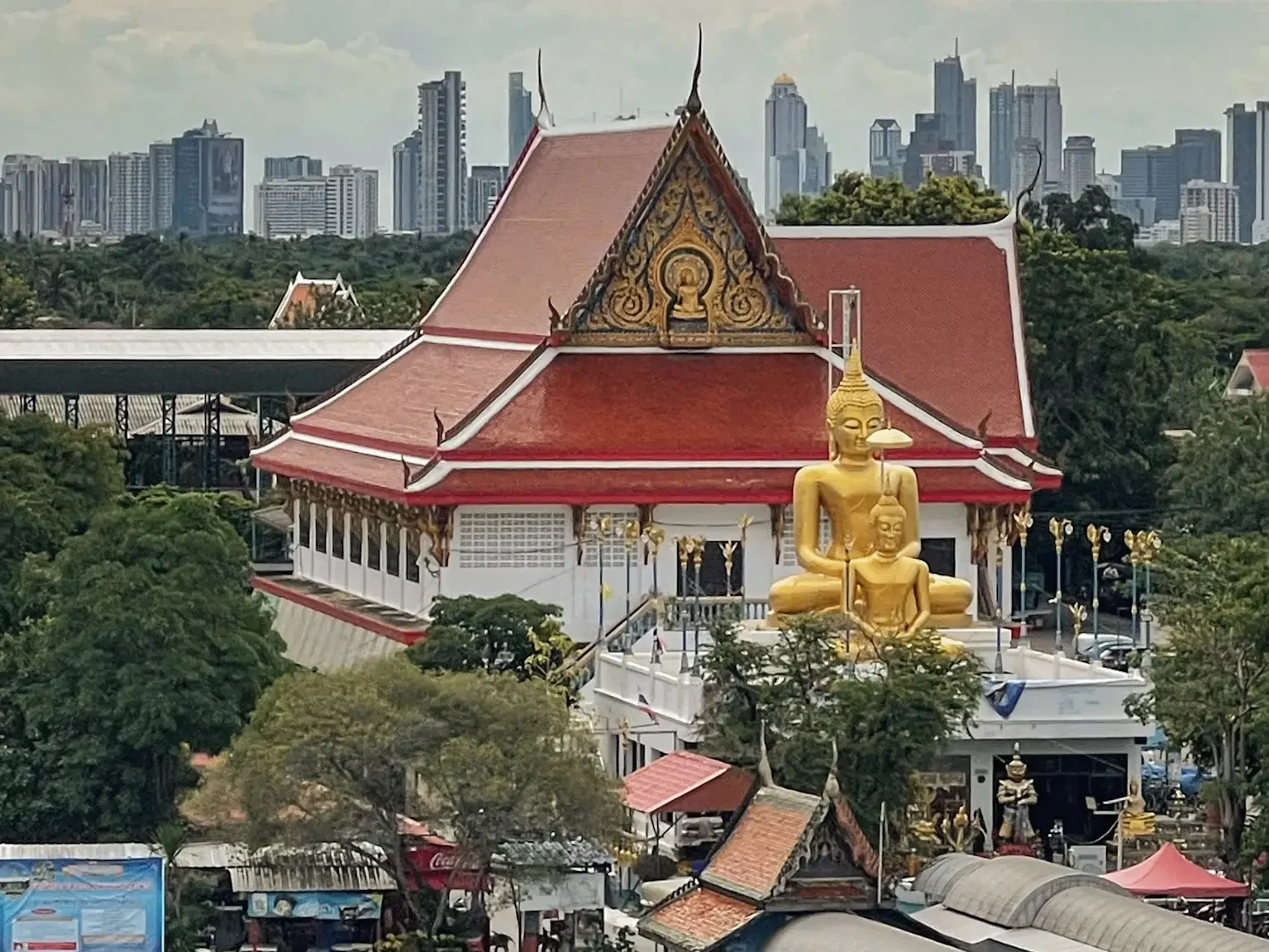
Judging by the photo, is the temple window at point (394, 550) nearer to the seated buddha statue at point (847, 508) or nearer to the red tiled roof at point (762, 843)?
the seated buddha statue at point (847, 508)

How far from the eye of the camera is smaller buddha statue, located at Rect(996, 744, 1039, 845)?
4028 centimetres

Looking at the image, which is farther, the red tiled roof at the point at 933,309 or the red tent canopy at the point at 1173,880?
the red tiled roof at the point at 933,309

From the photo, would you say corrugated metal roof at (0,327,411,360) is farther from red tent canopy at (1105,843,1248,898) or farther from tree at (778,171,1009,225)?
red tent canopy at (1105,843,1248,898)

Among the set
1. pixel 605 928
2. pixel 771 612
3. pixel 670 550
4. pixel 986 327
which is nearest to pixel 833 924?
pixel 605 928

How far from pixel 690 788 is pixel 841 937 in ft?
29.4

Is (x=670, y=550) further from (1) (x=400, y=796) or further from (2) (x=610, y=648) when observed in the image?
(1) (x=400, y=796)

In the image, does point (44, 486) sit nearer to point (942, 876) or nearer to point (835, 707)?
point (835, 707)

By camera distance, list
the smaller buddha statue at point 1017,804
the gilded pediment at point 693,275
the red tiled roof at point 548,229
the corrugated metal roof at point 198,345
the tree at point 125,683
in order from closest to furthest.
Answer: the smaller buddha statue at point 1017,804
the tree at point 125,683
the gilded pediment at point 693,275
the red tiled roof at point 548,229
the corrugated metal roof at point 198,345

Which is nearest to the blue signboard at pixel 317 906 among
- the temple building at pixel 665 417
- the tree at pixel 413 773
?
the tree at pixel 413 773

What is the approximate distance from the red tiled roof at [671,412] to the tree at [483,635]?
4.97 m

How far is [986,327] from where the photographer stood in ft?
185

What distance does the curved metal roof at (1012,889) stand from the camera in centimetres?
3050

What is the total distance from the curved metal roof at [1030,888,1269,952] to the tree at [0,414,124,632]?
60.6 ft

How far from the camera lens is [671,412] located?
52.4 metres
